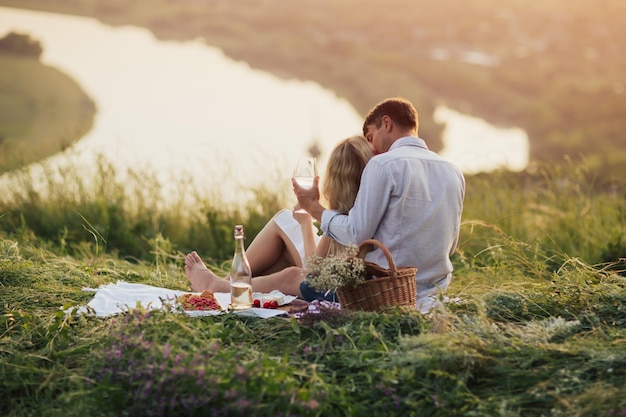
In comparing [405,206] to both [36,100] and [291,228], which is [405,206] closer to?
[291,228]

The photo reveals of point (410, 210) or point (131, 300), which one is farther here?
point (131, 300)

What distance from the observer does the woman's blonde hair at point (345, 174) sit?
4.48 meters

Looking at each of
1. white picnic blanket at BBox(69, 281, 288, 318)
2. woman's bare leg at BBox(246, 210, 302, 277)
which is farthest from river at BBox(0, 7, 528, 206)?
white picnic blanket at BBox(69, 281, 288, 318)

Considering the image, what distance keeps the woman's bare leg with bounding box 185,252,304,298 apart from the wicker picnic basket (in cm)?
99

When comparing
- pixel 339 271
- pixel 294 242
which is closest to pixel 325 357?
pixel 339 271

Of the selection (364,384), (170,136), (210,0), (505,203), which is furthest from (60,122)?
(364,384)

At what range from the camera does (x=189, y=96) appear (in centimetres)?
1802

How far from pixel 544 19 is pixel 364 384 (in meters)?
25.9

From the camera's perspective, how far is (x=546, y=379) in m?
3.10

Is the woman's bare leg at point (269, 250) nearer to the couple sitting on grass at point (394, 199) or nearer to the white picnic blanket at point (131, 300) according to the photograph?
the white picnic blanket at point (131, 300)

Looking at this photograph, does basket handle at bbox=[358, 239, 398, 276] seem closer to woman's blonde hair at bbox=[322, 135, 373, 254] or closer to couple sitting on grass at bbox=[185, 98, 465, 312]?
couple sitting on grass at bbox=[185, 98, 465, 312]

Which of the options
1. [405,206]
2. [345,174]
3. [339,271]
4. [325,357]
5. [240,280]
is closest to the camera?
[325,357]

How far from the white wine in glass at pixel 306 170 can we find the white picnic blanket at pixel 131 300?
0.67 metres

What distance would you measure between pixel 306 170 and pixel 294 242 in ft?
3.65
